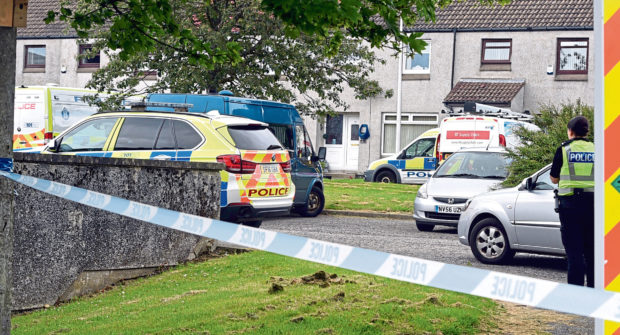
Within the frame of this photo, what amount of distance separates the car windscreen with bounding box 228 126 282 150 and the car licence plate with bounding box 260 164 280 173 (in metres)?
0.27

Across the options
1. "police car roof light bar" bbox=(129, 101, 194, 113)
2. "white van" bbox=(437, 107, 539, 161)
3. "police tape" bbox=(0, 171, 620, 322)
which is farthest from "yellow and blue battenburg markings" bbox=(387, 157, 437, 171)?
"police tape" bbox=(0, 171, 620, 322)

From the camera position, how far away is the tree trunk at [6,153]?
202 inches

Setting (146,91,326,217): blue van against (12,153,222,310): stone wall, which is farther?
(146,91,326,217): blue van

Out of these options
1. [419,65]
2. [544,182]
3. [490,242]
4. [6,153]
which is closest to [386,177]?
[419,65]

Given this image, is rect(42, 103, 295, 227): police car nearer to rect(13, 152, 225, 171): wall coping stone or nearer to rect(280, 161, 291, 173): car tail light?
rect(280, 161, 291, 173): car tail light

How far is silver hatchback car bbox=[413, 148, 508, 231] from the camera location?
15.9 meters

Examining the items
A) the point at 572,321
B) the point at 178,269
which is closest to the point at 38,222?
the point at 178,269

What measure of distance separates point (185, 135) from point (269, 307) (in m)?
6.53

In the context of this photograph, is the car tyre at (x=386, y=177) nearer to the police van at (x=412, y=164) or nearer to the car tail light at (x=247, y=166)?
the police van at (x=412, y=164)

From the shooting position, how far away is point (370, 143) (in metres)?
36.0

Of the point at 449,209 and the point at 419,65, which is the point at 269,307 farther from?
the point at 419,65

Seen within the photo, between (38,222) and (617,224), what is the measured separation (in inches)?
273

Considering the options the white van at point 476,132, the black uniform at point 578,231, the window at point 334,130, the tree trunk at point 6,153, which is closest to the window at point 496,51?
the window at point 334,130

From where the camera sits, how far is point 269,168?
45.9ft
